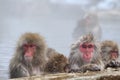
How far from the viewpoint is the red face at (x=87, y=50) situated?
4.52 metres

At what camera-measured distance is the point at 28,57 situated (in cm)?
434

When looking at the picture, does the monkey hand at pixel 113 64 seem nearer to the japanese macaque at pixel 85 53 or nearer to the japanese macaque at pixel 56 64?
the japanese macaque at pixel 85 53

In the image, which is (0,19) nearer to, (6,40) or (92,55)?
(6,40)

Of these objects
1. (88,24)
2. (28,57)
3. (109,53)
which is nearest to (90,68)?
(28,57)

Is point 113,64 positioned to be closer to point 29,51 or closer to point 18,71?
point 29,51

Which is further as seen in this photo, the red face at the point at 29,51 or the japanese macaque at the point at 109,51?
the japanese macaque at the point at 109,51

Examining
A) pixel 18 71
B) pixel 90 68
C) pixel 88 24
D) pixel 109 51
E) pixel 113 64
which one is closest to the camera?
pixel 90 68

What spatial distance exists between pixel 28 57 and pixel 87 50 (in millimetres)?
634

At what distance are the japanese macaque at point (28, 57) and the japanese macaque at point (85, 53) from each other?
32 centimetres

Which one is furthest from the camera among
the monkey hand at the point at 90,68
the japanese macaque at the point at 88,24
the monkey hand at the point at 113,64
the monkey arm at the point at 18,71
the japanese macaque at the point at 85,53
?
the japanese macaque at the point at 88,24

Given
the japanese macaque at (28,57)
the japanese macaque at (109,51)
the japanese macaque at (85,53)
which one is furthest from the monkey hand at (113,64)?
the japanese macaque at (28,57)

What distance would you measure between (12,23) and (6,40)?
49 centimetres

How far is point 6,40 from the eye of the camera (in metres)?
6.41

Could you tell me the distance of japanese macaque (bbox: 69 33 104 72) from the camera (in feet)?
14.7
